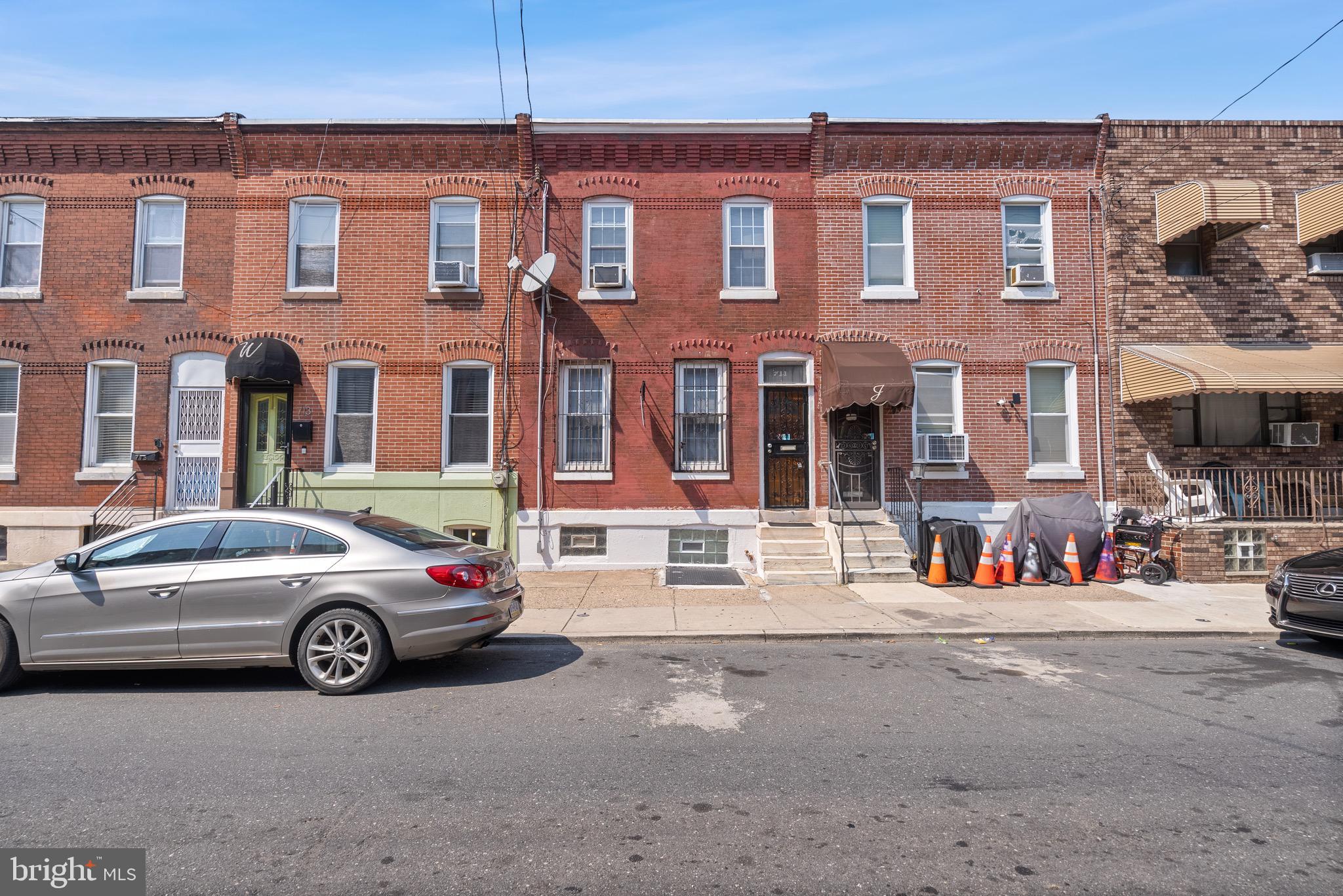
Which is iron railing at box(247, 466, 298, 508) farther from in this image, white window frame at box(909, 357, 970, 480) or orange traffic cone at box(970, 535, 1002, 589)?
orange traffic cone at box(970, 535, 1002, 589)

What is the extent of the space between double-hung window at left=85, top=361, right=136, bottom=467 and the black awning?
1894mm

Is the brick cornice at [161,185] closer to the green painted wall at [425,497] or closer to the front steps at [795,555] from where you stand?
the green painted wall at [425,497]

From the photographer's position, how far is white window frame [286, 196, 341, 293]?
42.1ft

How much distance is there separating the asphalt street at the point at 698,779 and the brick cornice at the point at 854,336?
7055mm

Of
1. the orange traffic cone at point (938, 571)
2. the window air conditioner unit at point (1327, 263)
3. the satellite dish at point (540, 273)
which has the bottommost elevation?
the orange traffic cone at point (938, 571)

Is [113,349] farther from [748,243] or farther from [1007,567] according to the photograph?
[1007,567]

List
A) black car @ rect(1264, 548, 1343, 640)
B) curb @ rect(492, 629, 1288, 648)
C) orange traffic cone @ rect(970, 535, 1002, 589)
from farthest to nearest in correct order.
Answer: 1. orange traffic cone @ rect(970, 535, 1002, 589)
2. curb @ rect(492, 629, 1288, 648)
3. black car @ rect(1264, 548, 1343, 640)

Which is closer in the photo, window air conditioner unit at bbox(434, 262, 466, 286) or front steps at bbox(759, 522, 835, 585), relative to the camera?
front steps at bbox(759, 522, 835, 585)

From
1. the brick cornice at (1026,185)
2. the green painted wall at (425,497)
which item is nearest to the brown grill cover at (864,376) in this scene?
the brick cornice at (1026,185)

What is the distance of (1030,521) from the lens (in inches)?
→ 459

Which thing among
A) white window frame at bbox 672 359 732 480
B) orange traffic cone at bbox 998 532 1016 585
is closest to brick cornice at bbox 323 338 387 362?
white window frame at bbox 672 359 732 480

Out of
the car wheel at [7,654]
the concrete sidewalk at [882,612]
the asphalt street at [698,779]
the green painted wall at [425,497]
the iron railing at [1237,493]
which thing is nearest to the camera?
the asphalt street at [698,779]

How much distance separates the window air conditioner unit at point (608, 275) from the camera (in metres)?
12.4

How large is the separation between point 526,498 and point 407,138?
659 centimetres
